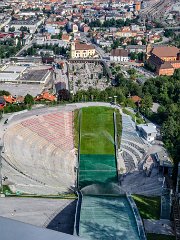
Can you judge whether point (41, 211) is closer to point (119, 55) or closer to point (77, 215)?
point (77, 215)

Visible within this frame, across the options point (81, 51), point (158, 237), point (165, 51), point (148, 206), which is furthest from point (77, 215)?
point (81, 51)

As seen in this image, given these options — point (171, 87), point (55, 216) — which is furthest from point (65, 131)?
point (171, 87)

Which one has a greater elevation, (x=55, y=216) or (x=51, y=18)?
(x=51, y=18)

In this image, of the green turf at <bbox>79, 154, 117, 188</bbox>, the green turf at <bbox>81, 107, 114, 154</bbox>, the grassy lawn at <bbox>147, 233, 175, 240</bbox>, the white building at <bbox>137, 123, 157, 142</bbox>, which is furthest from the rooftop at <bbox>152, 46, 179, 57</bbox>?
the grassy lawn at <bbox>147, 233, 175, 240</bbox>

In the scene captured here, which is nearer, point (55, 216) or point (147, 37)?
point (55, 216)

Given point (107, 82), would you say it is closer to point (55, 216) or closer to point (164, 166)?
point (164, 166)

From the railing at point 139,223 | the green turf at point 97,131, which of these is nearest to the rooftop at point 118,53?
the green turf at point 97,131

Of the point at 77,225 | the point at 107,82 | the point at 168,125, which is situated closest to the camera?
the point at 77,225
